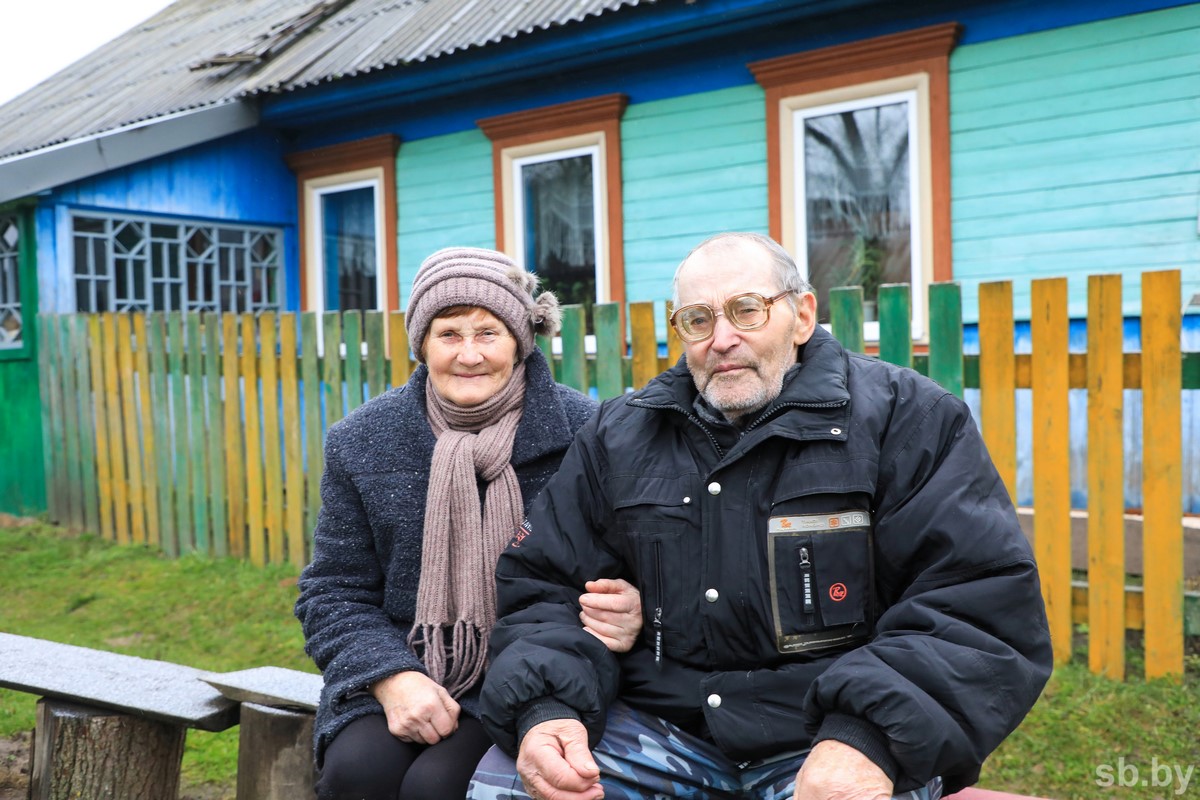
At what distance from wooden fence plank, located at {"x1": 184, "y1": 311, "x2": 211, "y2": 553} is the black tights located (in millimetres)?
4355

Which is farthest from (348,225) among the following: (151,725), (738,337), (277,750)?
(738,337)

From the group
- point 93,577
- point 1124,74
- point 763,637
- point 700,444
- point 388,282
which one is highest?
point 1124,74

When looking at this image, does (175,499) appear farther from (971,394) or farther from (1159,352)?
(1159,352)

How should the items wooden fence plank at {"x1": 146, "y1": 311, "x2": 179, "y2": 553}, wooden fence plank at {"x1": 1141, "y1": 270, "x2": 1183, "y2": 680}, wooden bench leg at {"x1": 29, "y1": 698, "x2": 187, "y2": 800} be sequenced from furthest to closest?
wooden fence plank at {"x1": 146, "y1": 311, "x2": 179, "y2": 553}, wooden fence plank at {"x1": 1141, "y1": 270, "x2": 1183, "y2": 680}, wooden bench leg at {"x1": 29, "y1": 698, "x2": 187, "y2": 800}

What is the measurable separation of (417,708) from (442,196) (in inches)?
252

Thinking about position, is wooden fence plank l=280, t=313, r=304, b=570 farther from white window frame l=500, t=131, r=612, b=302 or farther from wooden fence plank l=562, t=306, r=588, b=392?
white window frame l=500, t=131, r=612, b=302

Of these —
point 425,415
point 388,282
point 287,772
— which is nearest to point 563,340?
point 425,415

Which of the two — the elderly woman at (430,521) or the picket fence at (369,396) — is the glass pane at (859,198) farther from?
the elderly woman at (430,521)

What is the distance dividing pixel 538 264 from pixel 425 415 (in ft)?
17.6

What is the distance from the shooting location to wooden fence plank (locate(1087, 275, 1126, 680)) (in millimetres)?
3674

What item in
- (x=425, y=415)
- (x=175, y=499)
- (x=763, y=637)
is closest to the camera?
(x=763, y=637)

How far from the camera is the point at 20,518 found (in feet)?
24.7

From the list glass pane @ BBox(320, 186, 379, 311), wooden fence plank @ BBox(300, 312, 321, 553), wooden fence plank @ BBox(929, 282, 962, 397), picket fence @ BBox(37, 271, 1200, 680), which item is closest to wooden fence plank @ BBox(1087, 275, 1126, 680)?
picket fence @ BBox(37, 271, 1200, 680)

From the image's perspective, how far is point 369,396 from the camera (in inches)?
213
